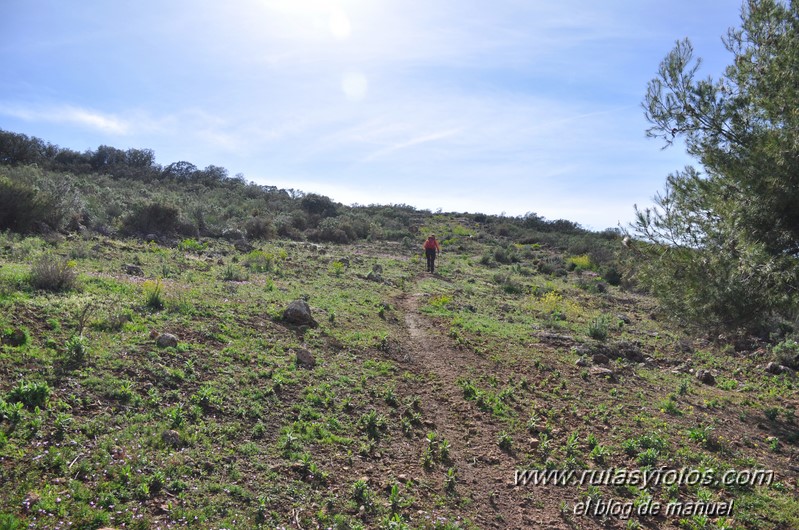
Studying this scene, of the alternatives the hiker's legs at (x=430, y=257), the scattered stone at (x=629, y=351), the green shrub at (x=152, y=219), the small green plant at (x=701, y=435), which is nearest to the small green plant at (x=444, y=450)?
the small green plant at (x=701, y=435)

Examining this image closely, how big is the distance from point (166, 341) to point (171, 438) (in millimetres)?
2652

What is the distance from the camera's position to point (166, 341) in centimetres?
757

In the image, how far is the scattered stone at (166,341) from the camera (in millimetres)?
7527

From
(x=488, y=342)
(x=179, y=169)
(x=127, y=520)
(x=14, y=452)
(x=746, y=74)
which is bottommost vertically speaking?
(x=127, y=520)

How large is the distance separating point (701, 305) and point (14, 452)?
30.2 ft

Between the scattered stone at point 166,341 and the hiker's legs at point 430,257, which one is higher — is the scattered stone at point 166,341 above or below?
below

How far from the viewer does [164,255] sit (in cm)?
1622

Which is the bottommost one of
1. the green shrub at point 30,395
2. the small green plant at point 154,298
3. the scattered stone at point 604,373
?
the green shrub at point 30,395

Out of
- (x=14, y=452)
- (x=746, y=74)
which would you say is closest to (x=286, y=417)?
(x=14, y=452)

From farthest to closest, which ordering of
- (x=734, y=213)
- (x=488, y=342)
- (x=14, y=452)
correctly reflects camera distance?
(x=488, y=342)
(x=734, y=213)
(x=14, y=452)

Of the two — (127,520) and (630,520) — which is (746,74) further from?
(127,520)

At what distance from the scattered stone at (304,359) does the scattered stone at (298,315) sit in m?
1.89

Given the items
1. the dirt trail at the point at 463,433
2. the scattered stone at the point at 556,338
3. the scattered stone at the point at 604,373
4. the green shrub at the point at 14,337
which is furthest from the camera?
the scattered stone at the point at 556,338

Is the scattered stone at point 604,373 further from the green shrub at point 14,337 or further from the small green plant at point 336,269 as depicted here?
the small green plant at point 336,269
